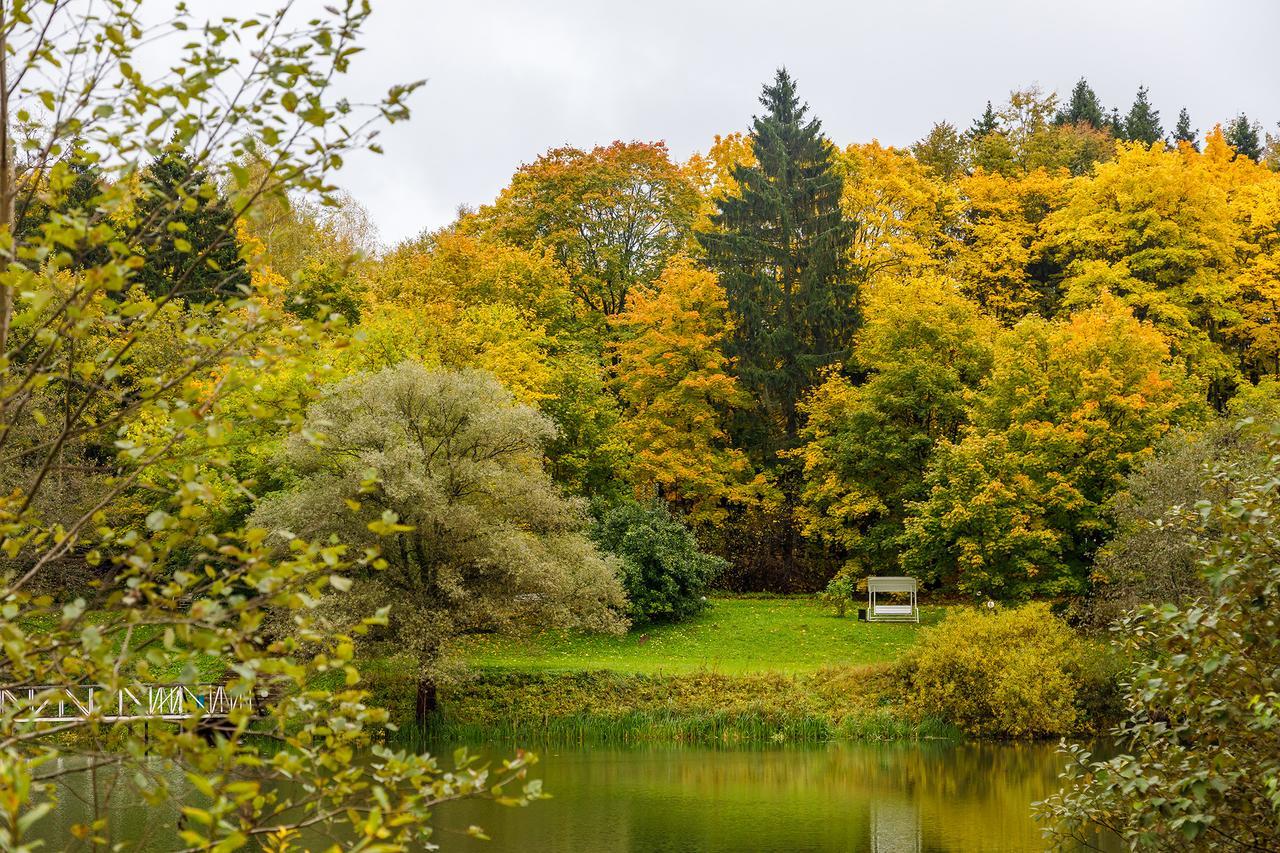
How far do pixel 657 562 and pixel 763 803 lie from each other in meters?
14.0

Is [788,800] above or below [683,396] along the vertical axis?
below

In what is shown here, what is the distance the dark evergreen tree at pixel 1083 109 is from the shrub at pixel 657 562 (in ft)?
141

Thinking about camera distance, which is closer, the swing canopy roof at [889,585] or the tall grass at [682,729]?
the tall grass at [682,729]

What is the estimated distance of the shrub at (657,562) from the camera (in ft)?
112

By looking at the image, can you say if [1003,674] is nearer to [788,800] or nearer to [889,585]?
[788,800]

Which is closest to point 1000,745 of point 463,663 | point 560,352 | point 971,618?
point 971,618

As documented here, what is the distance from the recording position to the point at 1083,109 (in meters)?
68.6

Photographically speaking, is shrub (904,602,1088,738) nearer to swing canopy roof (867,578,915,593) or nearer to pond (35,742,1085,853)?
pond (35,742,1085,853)

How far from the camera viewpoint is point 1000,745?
26359 millimetres

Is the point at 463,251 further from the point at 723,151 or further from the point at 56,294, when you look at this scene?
the point at 56,294

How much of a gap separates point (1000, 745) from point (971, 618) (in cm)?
274

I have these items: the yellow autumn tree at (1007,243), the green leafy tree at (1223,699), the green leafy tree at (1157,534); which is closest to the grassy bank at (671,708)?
the green leafy tree at (1157,534)

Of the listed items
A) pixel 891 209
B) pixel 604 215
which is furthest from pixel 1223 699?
pixel 604 215

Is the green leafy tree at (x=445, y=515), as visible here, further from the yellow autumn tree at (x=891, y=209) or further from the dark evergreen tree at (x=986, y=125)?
the dark evergreen tree at (x=986, y=125)
